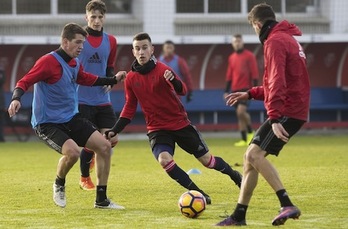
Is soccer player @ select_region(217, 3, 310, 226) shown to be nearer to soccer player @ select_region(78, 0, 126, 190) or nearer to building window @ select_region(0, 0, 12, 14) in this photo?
soccer player @ select_region(78, 0, 126, 190)

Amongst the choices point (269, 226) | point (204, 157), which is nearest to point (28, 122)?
point (204, 157)

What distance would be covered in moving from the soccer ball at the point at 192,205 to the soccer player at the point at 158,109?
843 mm

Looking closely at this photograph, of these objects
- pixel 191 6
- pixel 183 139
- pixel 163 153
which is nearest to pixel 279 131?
pixel 163 153

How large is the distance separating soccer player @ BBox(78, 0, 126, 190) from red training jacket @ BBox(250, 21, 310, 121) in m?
4.09

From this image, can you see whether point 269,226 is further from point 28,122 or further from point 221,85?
point 221,85

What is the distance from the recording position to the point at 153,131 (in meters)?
12.0

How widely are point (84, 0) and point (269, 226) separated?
18.4 meters

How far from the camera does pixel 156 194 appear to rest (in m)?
13.2

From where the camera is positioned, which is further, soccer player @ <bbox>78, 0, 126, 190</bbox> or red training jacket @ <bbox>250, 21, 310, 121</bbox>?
soccer player @ <bbox>78, 0, 126, 190</bbox>

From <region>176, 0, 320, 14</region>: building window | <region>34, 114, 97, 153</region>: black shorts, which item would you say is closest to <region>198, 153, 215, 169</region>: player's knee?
<region>34, 114, 97, 153</region>: black shorts

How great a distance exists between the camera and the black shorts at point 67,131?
11.7 metres

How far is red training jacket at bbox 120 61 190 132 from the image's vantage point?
11906mm

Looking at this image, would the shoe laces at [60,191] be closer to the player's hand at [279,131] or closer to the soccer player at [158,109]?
the soccer player at [158,109]

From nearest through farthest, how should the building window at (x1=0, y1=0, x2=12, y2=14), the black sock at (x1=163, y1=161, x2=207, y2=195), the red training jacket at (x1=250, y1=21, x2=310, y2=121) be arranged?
the red training jacket at (x1=250, y1=21, x2=310, y2=121), the black sock at (x1=163, y1=161, x2=207, y2=195), the building window at (x1=0, y1=0, x2=12, y2=14)
